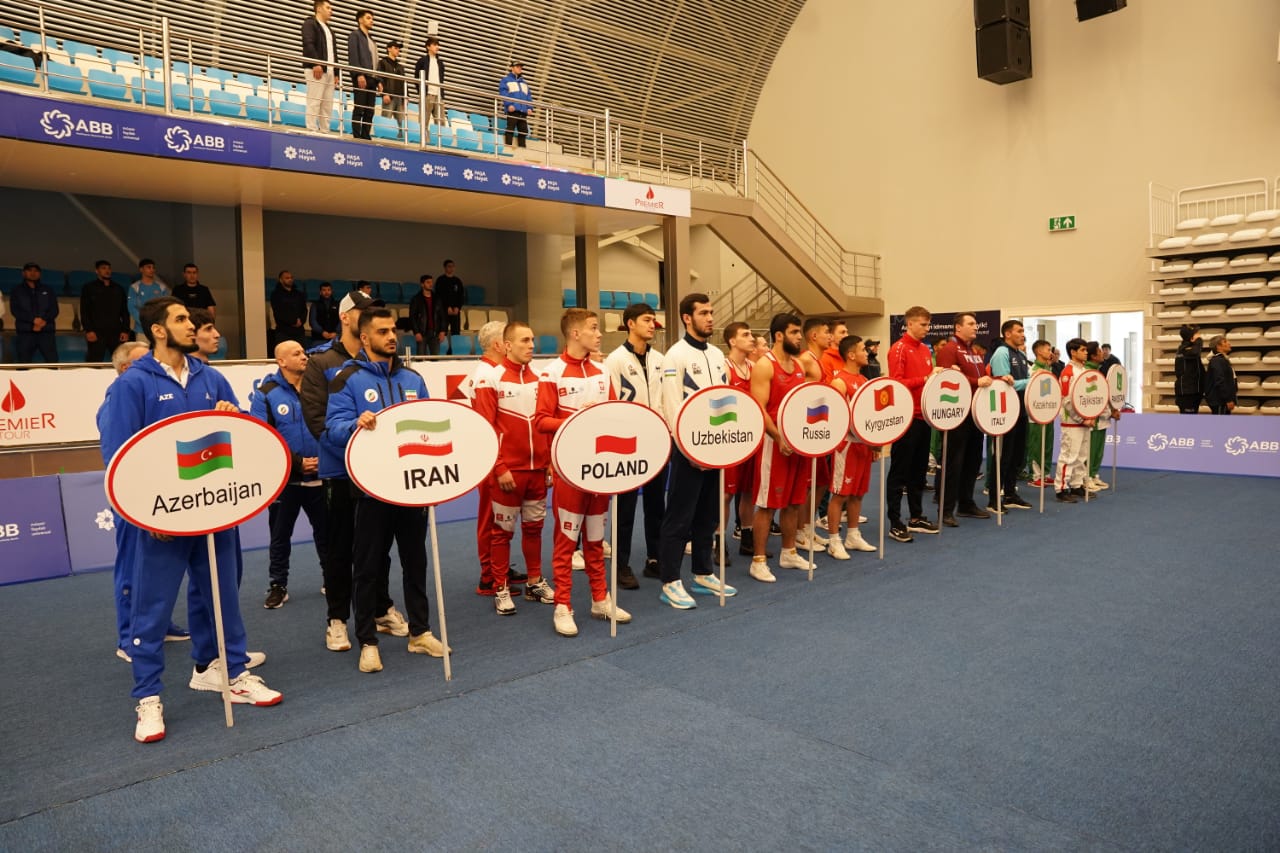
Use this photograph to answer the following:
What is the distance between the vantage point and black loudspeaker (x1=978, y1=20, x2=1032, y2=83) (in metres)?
14.9

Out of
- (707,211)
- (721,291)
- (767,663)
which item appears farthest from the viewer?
(721,291)

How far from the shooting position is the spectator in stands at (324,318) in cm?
1259

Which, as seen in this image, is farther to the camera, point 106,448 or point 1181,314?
point 1181,314

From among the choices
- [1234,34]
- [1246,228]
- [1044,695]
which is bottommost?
[1044,695]

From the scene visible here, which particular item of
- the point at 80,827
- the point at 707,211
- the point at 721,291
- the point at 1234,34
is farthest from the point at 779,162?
the point at 80,827

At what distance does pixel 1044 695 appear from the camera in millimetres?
3611

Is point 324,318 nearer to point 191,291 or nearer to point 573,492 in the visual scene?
point 191,291

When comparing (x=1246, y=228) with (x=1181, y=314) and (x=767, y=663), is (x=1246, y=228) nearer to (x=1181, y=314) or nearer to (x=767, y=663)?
(x=1181, y=314)

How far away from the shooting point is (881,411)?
6.24m

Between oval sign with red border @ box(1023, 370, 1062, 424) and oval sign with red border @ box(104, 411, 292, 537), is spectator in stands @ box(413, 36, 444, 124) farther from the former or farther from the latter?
oval sign with red border @ box(104, 411, 292, 537)

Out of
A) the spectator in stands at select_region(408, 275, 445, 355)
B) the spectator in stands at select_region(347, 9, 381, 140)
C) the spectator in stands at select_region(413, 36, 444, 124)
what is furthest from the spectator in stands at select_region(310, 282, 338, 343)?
the spectator in stands at select_region(413, 36, 444, 124)

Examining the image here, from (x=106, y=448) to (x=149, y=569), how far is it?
54 cm

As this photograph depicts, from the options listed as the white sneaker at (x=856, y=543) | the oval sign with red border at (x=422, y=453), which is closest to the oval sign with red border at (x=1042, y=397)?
the white sneaker at (x=856, y=543)

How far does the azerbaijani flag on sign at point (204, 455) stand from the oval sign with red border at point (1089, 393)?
25.2ft
